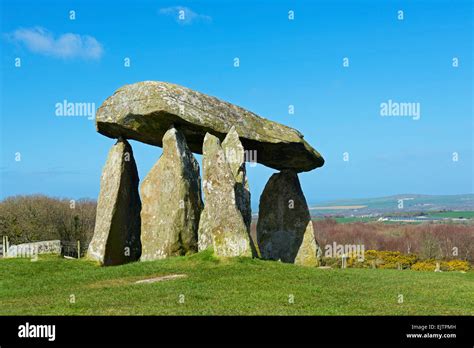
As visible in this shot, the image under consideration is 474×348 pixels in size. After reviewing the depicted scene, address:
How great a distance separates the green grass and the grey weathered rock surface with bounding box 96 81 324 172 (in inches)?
242

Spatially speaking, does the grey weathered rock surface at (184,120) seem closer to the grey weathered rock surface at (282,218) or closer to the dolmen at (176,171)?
the dolmen at (176,171)

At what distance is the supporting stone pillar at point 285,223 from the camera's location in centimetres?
2995

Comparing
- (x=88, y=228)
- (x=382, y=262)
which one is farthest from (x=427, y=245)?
(x=88, y=228)

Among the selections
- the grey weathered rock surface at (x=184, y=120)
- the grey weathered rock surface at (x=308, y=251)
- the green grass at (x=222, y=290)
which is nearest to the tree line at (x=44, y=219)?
the grey weathered rock surface at (x=184, y=120)

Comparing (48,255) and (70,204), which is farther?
(70,204)

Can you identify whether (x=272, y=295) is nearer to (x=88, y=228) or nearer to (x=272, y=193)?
(x=272, y=193)

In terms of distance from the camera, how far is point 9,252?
99.7 feet

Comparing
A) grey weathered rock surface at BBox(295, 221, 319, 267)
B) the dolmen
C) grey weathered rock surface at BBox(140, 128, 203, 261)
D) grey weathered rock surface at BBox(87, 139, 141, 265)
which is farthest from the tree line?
grey weathered rock surface at BBox(295, 221, 319, 267)

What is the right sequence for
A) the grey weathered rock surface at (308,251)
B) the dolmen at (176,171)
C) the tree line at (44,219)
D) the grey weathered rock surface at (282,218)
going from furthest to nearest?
1. the tree line at (44,219)
2. the grey weathered rock surface at (282,218)
3. the grey weathered rock surface at (308,251)
4. the dolmen at (176,171)

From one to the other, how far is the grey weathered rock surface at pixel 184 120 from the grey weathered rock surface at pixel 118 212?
126 cm

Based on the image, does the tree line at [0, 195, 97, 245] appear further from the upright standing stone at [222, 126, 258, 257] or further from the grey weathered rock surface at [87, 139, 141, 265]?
the upright standing stone at [222, 126, 258, 257]

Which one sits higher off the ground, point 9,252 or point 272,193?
point 272,193
